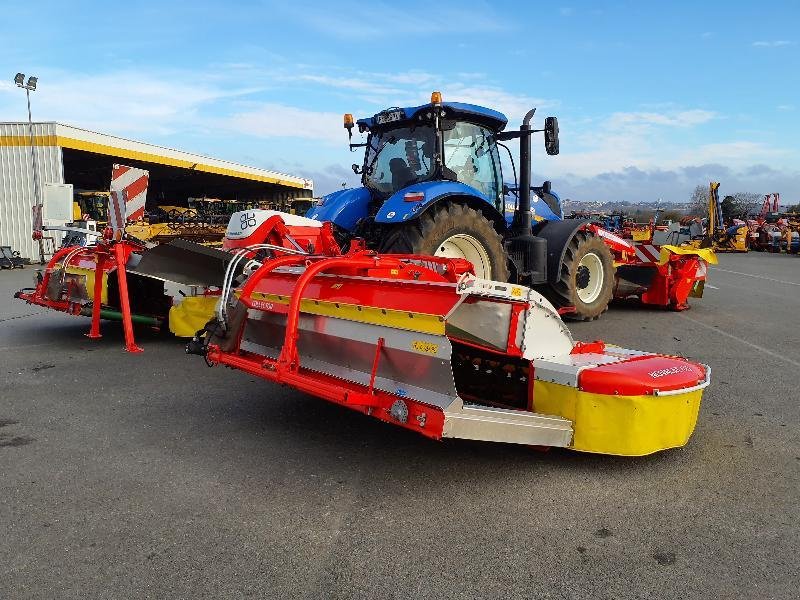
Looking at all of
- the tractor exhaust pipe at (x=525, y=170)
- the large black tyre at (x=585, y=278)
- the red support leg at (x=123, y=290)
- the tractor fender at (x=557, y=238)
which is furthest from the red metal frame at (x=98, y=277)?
the large black tyre at (x=585, y=278)

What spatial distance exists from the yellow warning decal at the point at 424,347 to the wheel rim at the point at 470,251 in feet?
11.6

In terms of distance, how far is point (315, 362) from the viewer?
3.82m

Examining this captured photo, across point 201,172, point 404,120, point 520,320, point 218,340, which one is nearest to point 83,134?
point 201,172

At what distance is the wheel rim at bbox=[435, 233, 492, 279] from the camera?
6680 millimetres

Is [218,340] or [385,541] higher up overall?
[218,340]

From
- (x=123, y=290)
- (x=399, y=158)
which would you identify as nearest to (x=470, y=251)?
(x=399, y=158)

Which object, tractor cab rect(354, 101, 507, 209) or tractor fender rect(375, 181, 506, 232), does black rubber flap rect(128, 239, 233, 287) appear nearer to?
tractor fender rect(375, 181, 506, 232)

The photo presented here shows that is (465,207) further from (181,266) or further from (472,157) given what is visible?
(181,266)

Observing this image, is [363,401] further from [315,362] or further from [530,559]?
[530,559]

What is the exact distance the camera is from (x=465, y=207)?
6.70 metres

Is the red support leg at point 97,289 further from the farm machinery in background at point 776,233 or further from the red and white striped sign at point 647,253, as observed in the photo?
the farm machinery in background at point 776,233

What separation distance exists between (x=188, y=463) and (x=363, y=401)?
111 centimetres

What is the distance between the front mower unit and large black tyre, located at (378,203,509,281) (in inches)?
93.0

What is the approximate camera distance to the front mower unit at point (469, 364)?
3.11 m
